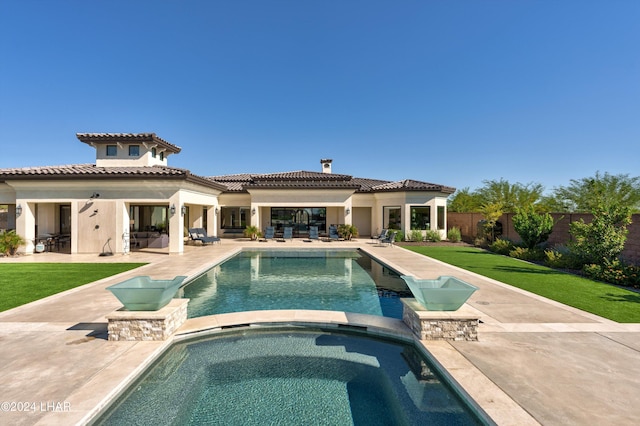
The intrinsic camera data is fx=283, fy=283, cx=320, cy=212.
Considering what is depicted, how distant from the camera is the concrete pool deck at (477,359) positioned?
3.47 m

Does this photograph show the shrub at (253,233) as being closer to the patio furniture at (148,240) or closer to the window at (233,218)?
the window at (233,218)

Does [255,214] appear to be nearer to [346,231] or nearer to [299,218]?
[299,218]

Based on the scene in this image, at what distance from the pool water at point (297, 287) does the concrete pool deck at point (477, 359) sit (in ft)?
4.48

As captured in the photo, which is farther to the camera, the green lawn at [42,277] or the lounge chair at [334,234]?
the lounge chair at [334,234]

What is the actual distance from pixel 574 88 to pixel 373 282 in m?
20.8

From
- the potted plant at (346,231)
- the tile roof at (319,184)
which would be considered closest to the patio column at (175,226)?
the tile roof at (319,184)

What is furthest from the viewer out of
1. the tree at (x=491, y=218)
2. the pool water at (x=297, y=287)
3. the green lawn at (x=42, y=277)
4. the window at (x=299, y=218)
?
the window at (x=299, y=218)

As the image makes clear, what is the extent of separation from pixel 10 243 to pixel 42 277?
8157mm

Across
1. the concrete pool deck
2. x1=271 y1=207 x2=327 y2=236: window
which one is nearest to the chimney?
x1=271 y1=207 x2=327 y2=236: window

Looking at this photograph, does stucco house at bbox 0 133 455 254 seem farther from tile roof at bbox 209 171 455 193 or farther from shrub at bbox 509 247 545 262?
shrub at bbox 509 247 545 262

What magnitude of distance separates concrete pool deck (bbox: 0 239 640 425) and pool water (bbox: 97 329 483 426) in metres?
0.35

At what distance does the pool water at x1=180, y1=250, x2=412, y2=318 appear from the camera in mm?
8031

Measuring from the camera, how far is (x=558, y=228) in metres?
15.7

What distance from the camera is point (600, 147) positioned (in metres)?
31.0
